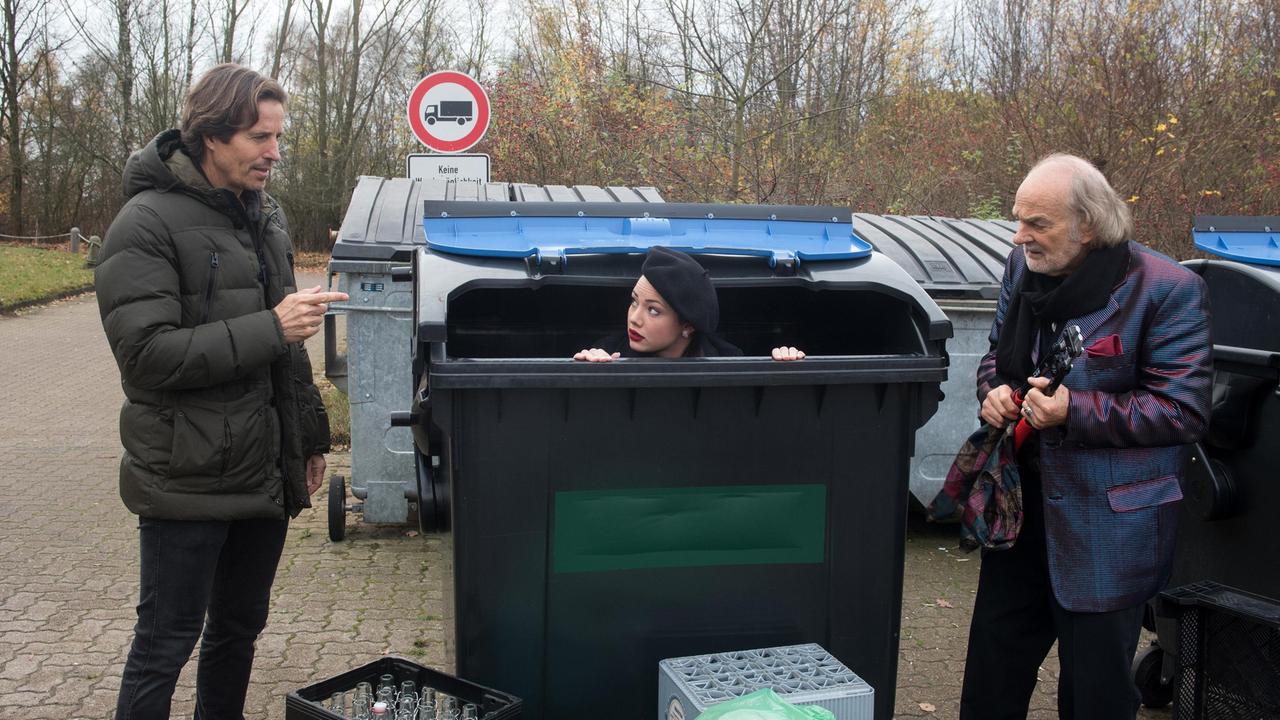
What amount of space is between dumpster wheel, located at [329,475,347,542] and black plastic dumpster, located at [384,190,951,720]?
2.68 m

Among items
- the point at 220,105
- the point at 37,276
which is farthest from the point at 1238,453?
the point at 37,276

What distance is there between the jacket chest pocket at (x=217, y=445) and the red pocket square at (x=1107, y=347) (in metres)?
1.94

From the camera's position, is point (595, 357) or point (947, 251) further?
point (947, 251)

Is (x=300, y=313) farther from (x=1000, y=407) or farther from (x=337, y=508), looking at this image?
(x=337, y=508)

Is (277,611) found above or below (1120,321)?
below

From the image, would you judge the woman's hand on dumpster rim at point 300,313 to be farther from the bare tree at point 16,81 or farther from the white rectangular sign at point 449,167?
the bare tree at point 16,81

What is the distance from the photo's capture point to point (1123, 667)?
257 cm

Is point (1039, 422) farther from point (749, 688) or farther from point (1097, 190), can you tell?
point (749, 688)

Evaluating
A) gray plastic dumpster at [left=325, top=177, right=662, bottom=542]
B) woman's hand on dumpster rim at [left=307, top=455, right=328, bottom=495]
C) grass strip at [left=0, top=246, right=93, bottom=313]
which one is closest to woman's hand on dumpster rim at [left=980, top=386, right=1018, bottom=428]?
woman's hand on dumpster rim at [left=307, top=455, right=328, bottom=495]

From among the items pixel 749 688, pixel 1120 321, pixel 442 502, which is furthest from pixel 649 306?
pixel 1120 321

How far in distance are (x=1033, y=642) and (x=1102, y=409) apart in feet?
2.48

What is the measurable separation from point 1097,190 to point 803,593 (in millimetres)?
1160

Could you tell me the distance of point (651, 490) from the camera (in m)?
2.49

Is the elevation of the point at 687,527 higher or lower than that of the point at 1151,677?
higher
